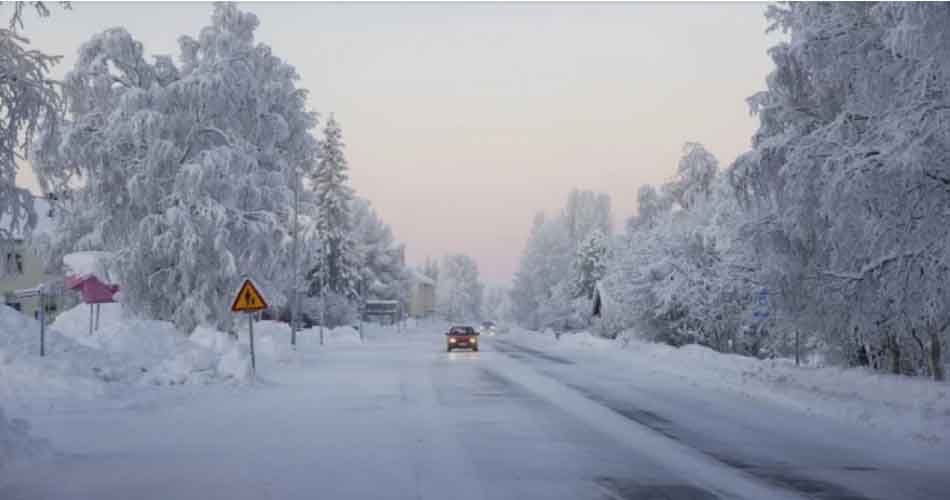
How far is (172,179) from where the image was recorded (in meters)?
32.2

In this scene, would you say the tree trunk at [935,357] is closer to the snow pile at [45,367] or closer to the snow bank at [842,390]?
the snow bank at [842,390]

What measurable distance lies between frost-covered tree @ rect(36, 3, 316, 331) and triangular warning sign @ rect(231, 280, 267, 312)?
8.78 metres

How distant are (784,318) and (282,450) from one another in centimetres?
1354

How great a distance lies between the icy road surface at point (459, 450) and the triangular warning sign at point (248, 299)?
2.37m

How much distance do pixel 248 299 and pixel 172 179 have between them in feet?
36.0

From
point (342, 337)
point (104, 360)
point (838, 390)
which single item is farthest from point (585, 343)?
point (104, 360)

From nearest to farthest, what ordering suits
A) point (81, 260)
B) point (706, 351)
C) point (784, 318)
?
point (784, 318) < point (706, 351) < point (81, 260)

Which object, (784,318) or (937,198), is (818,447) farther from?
(784,318)

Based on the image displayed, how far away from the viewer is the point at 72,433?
13.5 m

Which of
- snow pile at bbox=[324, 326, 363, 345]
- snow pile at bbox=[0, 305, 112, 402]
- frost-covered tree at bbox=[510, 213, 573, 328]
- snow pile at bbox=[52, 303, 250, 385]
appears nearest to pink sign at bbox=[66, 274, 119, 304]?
snow pile at bbox=[52, 303, 250, 385]

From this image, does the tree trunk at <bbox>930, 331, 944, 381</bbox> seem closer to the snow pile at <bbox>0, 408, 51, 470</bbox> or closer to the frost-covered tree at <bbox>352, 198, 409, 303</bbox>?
the snow pile at <bbox>0, 408, 51, 470</bbox>

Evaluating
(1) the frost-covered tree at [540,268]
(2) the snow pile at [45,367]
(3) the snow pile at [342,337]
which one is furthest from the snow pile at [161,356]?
(1) the frost-covered tree at [540,268]

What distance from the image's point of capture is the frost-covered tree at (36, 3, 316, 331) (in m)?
31.5

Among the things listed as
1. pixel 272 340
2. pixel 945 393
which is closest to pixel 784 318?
pixel 945 393
